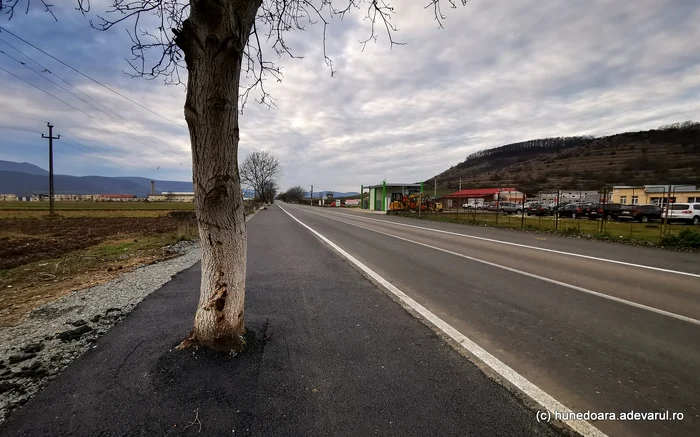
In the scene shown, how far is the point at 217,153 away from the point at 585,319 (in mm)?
4998

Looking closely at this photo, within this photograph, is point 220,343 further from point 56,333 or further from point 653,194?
point 653,194

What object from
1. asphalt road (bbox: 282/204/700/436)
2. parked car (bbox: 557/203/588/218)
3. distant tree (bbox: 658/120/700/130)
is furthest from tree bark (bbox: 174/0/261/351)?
distant tree (bbox: 658/120/700/130)

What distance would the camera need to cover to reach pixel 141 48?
4.02 meters

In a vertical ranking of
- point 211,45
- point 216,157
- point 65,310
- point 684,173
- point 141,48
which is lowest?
point 65,310

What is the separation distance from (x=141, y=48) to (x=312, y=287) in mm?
4304

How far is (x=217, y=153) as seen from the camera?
287 cm

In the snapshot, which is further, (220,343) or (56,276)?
(56,276)

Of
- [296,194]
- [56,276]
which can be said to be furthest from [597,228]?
[296,194]

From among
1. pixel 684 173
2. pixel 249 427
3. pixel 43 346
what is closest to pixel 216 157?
pixel 249 427

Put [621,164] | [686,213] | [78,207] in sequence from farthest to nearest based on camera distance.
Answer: [621,164]
[78,207]
[686,213]

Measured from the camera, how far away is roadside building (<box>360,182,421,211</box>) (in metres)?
46.7

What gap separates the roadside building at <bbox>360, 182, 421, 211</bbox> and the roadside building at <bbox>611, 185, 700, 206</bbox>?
2900cm

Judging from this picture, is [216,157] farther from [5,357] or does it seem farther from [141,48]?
[5,357]

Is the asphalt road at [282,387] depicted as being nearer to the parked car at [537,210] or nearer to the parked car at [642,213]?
the parked car at [642,213]
